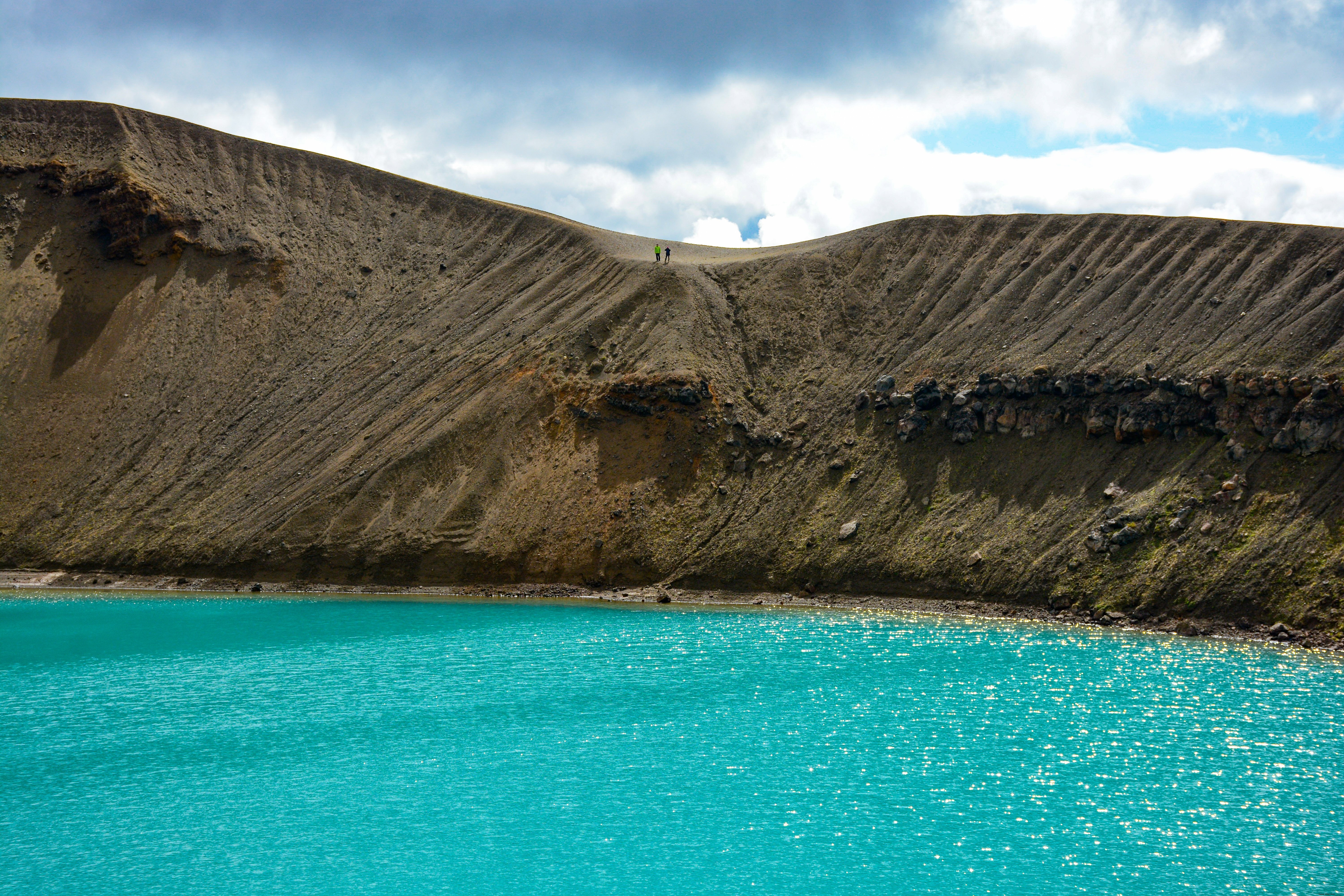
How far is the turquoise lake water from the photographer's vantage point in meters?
17.8

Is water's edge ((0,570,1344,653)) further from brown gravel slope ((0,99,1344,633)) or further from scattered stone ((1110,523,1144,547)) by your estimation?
scattered stone ((1110,523,1144,547))

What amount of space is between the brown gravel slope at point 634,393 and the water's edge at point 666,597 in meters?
0.67

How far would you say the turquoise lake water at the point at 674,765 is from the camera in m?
17.8

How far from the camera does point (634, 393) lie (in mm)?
55438

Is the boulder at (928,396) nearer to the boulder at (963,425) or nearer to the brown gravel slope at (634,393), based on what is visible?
the brown gravel slope at (634,393)

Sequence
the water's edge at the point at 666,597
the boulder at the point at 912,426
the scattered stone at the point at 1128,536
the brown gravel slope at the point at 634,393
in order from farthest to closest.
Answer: the boulder at the point at 912,426, the brown gravel slope at the point at 634,393, the scattered stone at the point at 1128,536, the water's edge at the point at 666,597

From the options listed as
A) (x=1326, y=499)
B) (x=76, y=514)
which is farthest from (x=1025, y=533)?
(x=76, y=514)

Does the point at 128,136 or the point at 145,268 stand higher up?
the point at 128,136

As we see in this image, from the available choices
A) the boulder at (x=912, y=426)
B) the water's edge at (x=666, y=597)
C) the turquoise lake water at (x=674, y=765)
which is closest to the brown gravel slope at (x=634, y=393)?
the boulder at (x=912, y=426)

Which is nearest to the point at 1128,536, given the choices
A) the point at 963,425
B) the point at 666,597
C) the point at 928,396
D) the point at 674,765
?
the point at 963,425

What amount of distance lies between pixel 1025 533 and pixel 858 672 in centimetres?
1526

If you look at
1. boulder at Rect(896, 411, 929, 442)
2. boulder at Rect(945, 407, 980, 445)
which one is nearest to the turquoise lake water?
boulder at Rect(945, 407, 980, 445)

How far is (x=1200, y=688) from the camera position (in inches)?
1153

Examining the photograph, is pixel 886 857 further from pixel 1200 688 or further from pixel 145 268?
pixel 145 268
